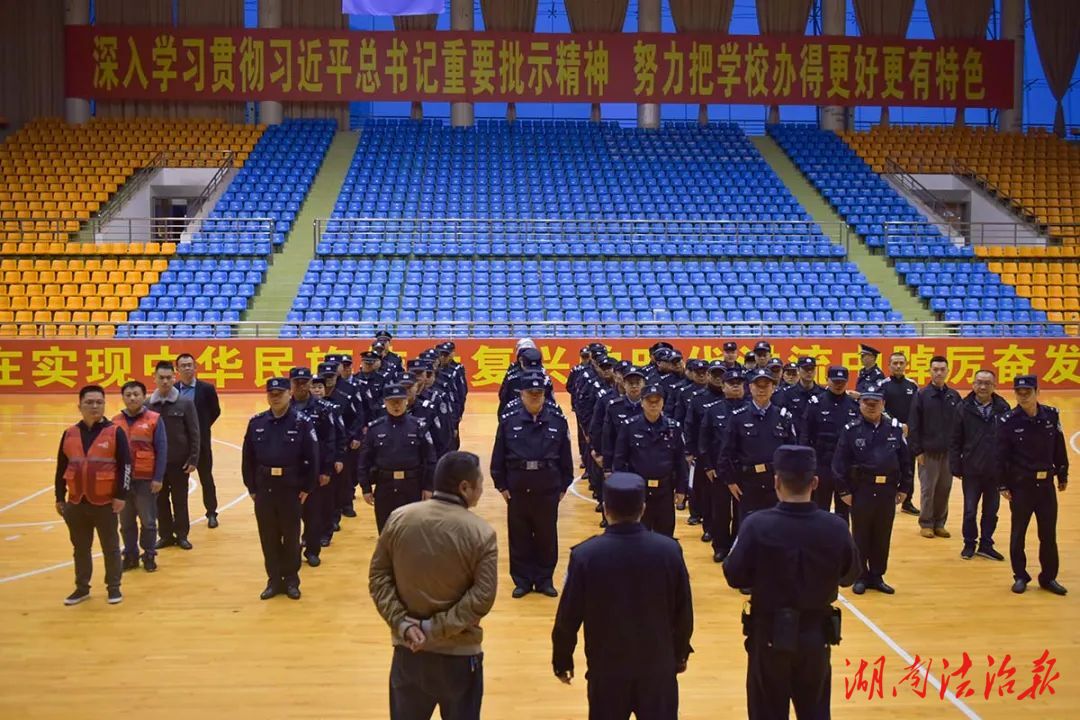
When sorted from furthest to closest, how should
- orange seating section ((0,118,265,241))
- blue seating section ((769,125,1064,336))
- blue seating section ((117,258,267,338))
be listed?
orange seating section ((0,118,265,241)) → blue seating section ((769,125,1064,336)) → blue seating section ((117,258,267,338))

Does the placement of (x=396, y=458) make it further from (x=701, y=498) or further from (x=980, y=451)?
(x=980, y=451)

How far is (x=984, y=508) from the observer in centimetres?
897

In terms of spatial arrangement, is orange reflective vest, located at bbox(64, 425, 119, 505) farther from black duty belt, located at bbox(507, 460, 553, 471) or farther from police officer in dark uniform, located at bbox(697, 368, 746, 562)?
police officer in dark uniform, located at bbox(697, 368, 746, 562)

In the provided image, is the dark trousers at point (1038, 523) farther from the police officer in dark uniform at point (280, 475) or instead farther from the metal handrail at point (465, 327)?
the metal handrail at point (465, 327)

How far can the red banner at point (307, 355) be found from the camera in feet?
67.4

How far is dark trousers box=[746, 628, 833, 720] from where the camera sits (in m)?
4.36

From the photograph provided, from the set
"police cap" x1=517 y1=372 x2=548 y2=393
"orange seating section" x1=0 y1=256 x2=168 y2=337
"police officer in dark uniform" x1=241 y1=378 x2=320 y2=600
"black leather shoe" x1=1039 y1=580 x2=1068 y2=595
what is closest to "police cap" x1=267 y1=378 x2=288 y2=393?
"police officer in dark uniform" x1=241 y1=378 x2=320 y2=600

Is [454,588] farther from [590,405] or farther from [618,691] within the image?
[590,405]

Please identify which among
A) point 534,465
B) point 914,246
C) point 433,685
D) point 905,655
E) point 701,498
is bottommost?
point 905,655

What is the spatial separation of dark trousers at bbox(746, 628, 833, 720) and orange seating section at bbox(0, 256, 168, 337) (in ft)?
61.1

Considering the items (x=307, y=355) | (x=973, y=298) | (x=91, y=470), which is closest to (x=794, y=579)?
(x=91, y=470)

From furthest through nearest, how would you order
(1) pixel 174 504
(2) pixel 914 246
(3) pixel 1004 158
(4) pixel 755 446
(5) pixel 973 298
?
(3) pixel 1004 158 → (2) pixel 914 246 → (5) pixel 973 298 → (1) pixel 174 504 → (4) pixel 755 446

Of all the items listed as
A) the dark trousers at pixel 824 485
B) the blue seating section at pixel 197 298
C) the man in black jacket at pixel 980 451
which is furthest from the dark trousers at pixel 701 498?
the blue seating section at pixel 197 298

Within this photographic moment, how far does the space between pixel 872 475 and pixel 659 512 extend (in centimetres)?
175
